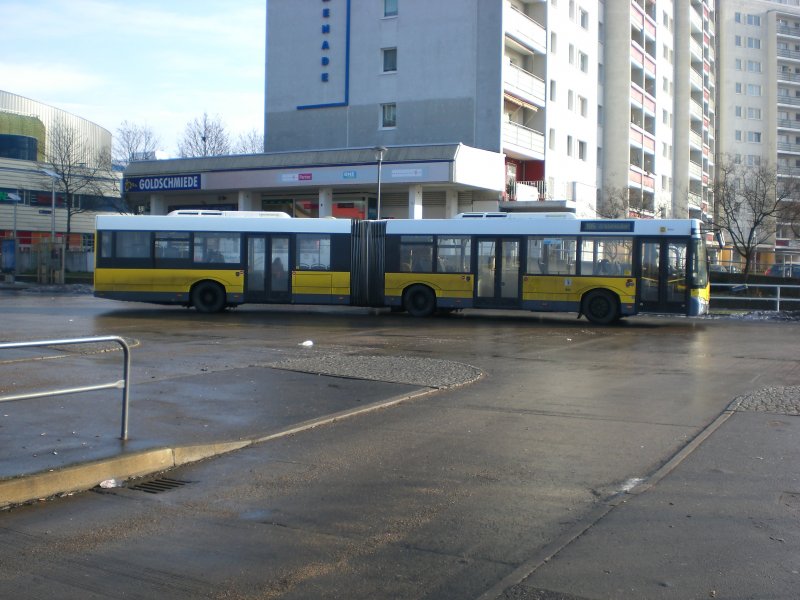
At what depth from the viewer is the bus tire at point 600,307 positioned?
950 inches

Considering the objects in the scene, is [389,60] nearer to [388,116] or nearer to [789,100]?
[388,116]

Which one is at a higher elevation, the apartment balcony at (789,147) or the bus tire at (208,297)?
the apartment balcony at (789,147)

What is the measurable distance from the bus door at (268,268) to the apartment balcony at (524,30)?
75.3ft

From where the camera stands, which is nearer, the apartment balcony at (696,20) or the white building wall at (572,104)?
the white building wall at (572,104)

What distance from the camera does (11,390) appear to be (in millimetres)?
10367

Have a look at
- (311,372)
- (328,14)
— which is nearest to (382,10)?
(328,14)

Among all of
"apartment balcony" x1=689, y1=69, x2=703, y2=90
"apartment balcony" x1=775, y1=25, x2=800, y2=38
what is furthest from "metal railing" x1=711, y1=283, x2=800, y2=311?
"apartment balcony" x1=775, y1=25, x2=800, y2=38

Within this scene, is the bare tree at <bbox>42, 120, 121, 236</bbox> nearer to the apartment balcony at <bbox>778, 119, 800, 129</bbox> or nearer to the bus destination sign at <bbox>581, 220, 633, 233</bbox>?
the bus destination sign at <bbox>581, 220, 633, 233</bbox>

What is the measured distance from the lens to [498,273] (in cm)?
2508

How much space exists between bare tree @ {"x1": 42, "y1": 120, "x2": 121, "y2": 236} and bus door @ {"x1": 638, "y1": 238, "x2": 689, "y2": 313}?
44577 millimetres

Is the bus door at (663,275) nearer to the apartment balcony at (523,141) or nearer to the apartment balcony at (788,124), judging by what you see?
the apartment balcony at (523,141)

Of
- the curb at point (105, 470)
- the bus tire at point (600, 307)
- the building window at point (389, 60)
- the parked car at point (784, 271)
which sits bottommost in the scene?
the curb at point (105, 470)

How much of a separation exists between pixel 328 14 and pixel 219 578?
47453 millimetres

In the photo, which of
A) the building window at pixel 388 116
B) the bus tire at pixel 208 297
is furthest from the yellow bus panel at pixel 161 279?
the building window at pixel 388 116
